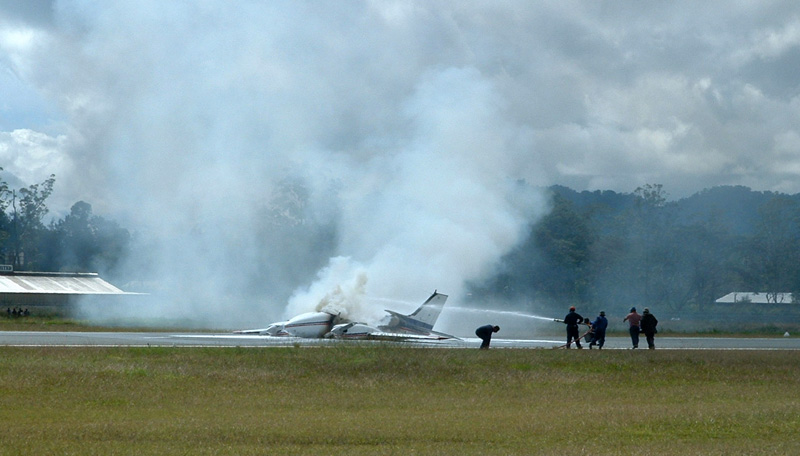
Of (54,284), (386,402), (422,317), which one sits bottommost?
(386,402)

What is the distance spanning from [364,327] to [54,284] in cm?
6088

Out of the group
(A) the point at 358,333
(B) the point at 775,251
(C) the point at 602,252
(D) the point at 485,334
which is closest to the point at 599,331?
(D) the point at 485,334

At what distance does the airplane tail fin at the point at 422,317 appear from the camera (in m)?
40.3

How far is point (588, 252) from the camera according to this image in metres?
96.1

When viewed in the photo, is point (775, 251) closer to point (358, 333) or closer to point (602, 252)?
point (602, 252)

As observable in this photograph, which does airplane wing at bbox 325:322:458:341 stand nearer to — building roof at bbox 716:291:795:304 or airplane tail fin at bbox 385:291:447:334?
airplane tail fin at bbox 385:291:447:334

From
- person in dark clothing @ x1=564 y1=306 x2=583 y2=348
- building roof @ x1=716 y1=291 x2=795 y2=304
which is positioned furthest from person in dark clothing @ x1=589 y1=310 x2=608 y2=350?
building roof @ x1=716 y1=291 x2=795 y2=304

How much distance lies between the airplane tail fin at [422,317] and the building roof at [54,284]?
52.9 meters

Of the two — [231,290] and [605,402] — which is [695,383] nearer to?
[605,402]

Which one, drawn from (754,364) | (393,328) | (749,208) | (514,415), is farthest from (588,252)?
(749,208)

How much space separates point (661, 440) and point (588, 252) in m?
83.0

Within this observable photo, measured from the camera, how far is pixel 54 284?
87812 millimetres

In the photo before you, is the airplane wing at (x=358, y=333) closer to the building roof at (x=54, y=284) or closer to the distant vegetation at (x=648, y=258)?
the distant vegetation at (x=648, y=258)

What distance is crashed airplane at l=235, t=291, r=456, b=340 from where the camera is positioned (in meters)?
37.7
